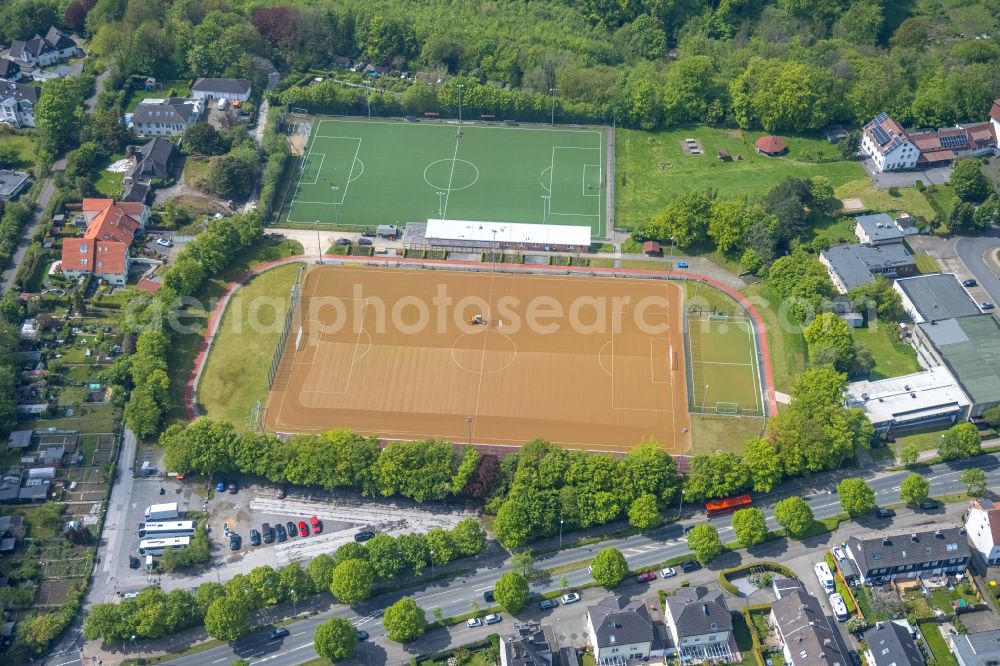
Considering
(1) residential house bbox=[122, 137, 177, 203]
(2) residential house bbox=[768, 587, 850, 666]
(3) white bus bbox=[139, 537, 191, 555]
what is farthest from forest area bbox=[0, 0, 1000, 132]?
(2) residential house bbox=[768, 587, 850, 666]

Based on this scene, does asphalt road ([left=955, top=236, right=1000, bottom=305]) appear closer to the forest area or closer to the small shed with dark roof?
the forest area

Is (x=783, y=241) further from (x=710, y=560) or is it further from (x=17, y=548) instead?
(x=17, y=548)

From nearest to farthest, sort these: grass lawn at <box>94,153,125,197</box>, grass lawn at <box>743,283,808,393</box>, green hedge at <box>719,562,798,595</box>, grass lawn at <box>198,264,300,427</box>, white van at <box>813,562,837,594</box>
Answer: white van at <box>813,562,837,594</box>, green hedge at <box>719,562,798,595</box>, grass lawn at <box>198,264,300,427</box>, grass lawn at <box>743,283,808,393</box>, grass lawn at <box>94,153,125,197</box>

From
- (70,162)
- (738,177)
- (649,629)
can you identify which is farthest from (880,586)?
(70,162)

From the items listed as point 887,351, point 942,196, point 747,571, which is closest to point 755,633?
point 747,571

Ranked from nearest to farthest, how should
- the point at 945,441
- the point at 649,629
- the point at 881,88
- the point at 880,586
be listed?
the point at 649,629, the point at 880,586, the point at 945,441, the point at 881,88

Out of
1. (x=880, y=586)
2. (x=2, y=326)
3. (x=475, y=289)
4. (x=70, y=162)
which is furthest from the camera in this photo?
(x=70, y=162)

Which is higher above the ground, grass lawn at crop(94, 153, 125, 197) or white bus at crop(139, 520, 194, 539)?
grass lawn at crop(94, 153, 125, 197)
